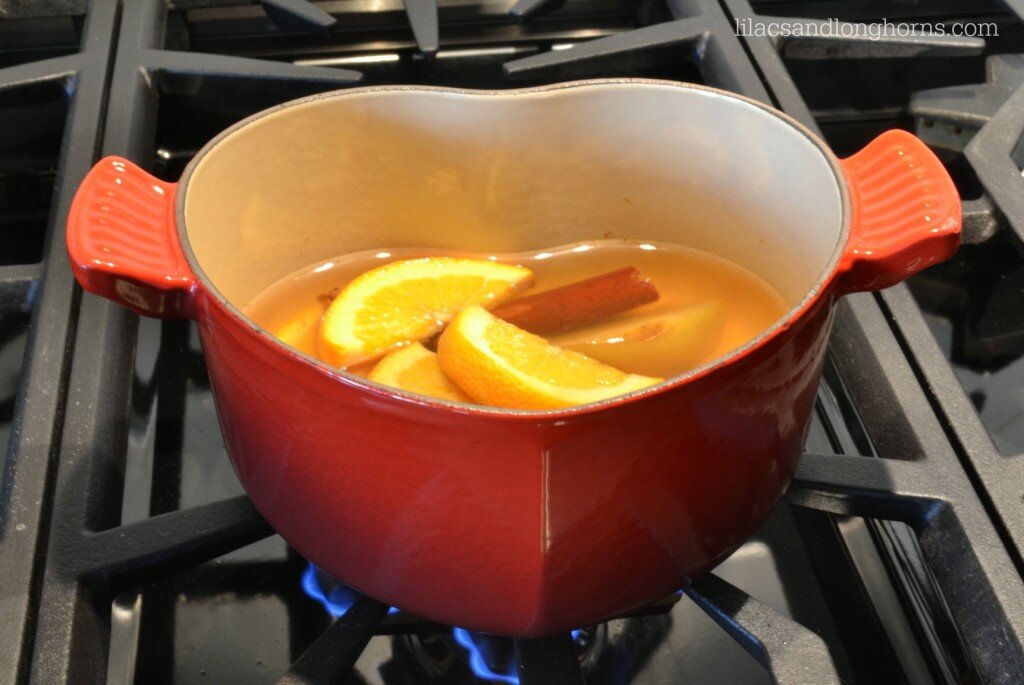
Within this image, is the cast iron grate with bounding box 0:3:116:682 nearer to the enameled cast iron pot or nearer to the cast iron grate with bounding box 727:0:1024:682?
the enameled cast iron pot

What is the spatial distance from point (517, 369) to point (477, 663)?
0.12 m

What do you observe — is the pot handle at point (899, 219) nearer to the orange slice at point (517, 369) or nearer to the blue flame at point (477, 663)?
the orange slice at point (517, 369)

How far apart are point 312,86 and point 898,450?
398 millimetres

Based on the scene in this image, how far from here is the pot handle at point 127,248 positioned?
14.1 inches

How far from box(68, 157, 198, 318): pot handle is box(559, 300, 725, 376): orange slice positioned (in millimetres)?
176

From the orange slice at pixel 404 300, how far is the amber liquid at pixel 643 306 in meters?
0.02

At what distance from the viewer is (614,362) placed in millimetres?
459

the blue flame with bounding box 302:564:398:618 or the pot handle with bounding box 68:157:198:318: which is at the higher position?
the pot handle with bounding box 68:157:198:318

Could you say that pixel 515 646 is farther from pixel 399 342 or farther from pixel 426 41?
pixel 426 41

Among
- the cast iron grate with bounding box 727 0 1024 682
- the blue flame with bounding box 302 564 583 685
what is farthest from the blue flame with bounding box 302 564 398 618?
the cast iron grate with bounding box 727 0 1024 682

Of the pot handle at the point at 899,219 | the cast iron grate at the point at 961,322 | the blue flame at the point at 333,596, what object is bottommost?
the blue flame at the point at 333,596

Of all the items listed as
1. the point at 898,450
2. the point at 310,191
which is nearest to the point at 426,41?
the point at 310,191

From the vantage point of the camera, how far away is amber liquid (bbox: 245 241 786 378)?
47 centimetres

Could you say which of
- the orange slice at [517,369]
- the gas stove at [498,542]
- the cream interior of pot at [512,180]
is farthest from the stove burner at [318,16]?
the orange slice at [517,369]
